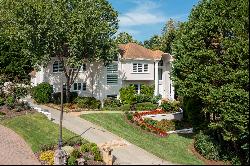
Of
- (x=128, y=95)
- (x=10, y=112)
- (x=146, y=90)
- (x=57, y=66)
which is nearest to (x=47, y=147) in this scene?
(x=10, y=112)

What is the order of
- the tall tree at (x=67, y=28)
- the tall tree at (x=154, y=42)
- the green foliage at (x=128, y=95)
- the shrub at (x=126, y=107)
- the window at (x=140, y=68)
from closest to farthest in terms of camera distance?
the tall tree at (x=67, y=28) < the shrub at (x=126, y=107) < the green foliage at (x=128, y=95) < the window at (x=140, y=68) < the tall tree at (x=154, y=42)

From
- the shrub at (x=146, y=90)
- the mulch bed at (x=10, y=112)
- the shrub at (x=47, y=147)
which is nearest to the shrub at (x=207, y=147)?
the shrub at (x=47, y=147)

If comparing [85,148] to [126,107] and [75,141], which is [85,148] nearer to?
[75,141]

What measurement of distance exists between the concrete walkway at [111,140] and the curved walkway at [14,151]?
16.2ft

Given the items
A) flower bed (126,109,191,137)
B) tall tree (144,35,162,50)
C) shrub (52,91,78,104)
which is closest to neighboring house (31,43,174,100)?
shrub (52,91,78,104)

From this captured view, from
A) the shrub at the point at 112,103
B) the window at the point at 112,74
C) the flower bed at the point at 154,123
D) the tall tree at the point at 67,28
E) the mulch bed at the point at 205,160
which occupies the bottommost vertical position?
the mulch bed at the point at 205,160

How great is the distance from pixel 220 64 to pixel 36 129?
15745 millimetres

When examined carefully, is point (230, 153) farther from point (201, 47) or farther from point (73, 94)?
point (73, 94)

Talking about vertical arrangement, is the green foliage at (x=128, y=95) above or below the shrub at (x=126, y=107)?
above

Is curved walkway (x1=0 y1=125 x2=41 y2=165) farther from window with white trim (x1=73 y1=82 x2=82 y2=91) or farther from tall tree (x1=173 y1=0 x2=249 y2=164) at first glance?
window with white trim (x1=73 y1=82 x2=82 y2=91)

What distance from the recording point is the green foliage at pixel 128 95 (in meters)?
51.4

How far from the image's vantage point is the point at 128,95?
2031 inches

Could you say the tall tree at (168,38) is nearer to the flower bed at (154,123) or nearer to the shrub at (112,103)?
the shrub at (112,103)

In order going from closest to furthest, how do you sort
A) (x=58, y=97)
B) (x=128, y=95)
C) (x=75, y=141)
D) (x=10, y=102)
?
(x=75, y=141), (x=10, y=102), (x=58, y=97), (x=128, y=95)
